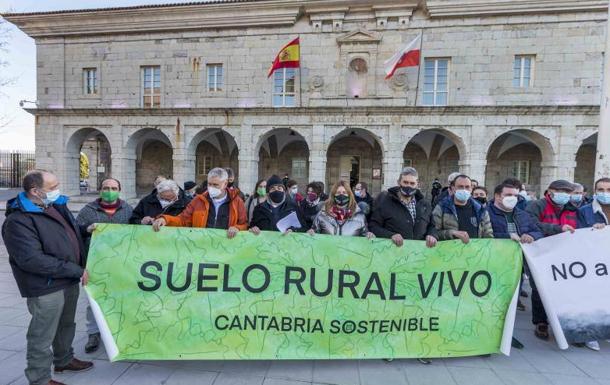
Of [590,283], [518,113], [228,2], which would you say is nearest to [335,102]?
[228,2]

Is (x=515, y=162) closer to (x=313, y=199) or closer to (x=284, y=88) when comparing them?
(x=284, y=88)

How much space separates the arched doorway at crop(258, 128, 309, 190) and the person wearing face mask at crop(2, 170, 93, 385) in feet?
53.5

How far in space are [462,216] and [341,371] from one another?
7.99 ft

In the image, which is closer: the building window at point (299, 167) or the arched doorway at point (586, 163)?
the arched doorway at point (586, 163)

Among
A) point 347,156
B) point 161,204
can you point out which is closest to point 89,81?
point 347,156

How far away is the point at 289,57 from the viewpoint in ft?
47.3

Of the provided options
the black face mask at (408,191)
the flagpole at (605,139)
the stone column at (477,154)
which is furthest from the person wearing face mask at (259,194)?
the stone column at (477,154)

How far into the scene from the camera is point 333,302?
3141 millimetres

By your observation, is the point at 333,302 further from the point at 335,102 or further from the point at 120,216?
the point at 335,102

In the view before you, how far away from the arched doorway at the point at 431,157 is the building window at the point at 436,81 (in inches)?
99.0

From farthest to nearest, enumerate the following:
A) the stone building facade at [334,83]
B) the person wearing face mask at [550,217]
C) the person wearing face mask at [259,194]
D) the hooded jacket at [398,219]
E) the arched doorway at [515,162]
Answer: the arched doorway at [515,162]
the stone building facade at [334,83]
the person wearing face mask at [259,194]
the person wearing face mask at [550,217]
the hooded jacket at [398,219]

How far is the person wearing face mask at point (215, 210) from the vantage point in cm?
360

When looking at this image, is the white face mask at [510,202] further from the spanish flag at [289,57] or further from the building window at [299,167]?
the building window at [299,167]

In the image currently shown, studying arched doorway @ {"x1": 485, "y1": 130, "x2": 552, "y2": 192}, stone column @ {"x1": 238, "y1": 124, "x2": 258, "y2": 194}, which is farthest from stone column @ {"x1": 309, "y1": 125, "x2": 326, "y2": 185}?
arched doorway @ {"x1": 485, "y1": 130, "x2": 552, "y2": 192}
